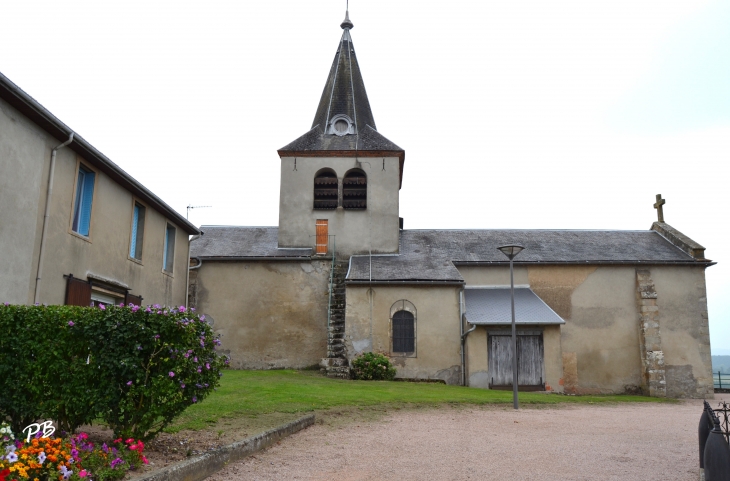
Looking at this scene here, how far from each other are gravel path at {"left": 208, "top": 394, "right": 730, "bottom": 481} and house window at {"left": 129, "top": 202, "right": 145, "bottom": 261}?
792 cm

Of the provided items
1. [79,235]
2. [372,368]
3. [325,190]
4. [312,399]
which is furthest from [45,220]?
[325,190]

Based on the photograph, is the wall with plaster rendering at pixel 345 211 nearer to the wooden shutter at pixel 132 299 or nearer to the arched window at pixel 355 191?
the arched window at pixel 355 191

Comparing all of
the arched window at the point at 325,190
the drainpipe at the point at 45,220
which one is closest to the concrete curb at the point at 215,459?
the drainpipe at the point at 45,220

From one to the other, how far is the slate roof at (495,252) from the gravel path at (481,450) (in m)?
9.62

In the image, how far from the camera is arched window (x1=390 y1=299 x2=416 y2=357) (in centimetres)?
2020

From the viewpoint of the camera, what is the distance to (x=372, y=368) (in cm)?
1884

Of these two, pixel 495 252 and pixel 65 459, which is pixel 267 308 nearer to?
pixel 495 252

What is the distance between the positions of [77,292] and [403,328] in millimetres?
11465

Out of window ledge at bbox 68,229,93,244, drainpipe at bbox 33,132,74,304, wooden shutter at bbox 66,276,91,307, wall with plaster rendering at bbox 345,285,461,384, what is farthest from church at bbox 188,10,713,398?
drainpipe at bbox 33,132,74,304

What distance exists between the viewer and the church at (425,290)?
66.1ft

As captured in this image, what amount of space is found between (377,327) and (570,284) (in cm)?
771

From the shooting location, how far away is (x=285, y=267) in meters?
22.5

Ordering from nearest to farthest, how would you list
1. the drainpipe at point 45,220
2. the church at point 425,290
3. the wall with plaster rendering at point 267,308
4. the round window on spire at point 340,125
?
1. the drainpipe at point 45,220
2. the church at point 425,290
3. the wall with plaster rendering at point 267,308
4. the round window on spire at point 340,125

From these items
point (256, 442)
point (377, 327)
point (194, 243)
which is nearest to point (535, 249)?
point (377, 327)
